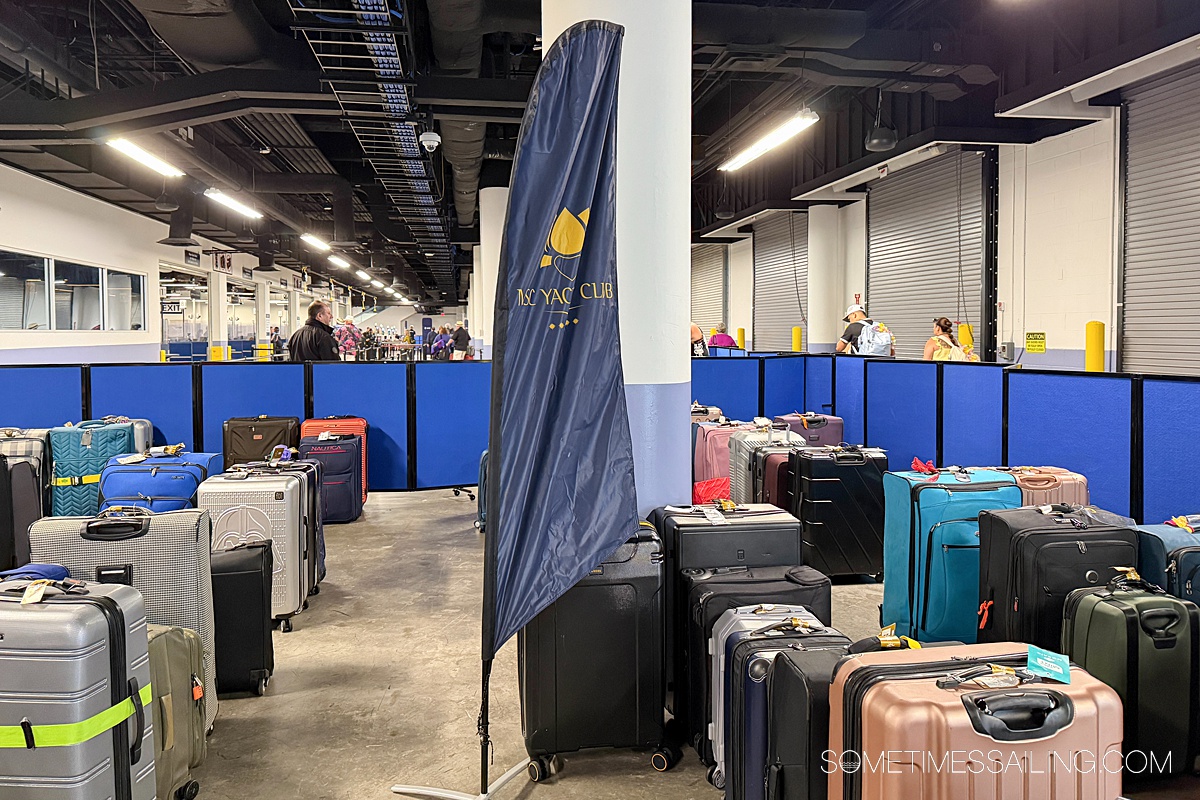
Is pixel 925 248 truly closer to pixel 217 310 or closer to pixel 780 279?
pixel 780 279

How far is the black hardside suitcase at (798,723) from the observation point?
2.03 metres

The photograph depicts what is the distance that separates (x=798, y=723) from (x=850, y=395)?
A: 588 cm

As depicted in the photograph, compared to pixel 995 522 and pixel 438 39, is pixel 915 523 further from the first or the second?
pixel 438 39

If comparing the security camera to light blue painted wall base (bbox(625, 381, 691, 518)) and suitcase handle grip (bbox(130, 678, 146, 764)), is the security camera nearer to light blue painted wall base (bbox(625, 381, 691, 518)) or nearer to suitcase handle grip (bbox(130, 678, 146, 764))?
light blue painted wall base (bbox(625, 381, 691, 518))

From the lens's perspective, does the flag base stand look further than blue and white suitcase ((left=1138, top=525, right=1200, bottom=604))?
No

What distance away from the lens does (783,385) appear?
832cm

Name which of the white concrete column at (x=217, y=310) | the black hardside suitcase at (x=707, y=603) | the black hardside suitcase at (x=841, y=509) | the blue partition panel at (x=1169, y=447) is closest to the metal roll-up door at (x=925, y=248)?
the black hardside suitcase at (x=841, y=509)

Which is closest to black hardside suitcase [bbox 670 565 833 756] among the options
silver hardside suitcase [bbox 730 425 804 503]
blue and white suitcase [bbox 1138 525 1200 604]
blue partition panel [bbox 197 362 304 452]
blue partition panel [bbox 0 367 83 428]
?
blue and white suitcase [bbox 1138 525 1200 604]

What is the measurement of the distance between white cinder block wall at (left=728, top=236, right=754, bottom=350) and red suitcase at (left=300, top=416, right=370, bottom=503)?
10.3 meters

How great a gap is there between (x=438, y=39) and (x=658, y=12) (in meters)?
3.77

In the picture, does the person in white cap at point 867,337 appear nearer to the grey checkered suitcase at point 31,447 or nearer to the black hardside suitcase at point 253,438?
the black hardside suitcase at point 253,438

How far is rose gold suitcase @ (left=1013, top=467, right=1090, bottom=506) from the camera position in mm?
3748

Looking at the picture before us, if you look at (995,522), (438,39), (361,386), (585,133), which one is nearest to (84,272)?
(361,386)

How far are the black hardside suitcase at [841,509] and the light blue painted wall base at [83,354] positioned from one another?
9537mm
